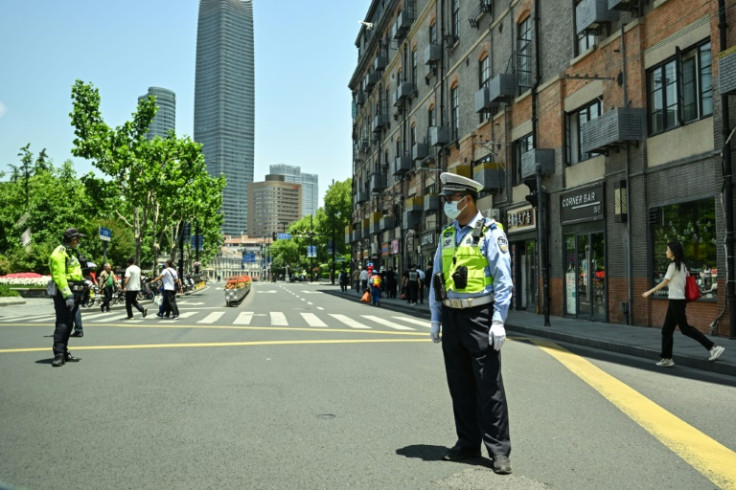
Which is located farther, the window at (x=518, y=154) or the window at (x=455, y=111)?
the window at (x=455, y=111)

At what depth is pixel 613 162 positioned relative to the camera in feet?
53.7

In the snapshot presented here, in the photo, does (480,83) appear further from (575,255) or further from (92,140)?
(92,140)

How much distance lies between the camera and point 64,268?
29.5ft

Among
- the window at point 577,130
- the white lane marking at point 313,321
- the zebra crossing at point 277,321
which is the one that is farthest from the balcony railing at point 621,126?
the white lane marking at point 313,321

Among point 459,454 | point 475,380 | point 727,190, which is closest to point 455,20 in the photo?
Answer: point 727,190

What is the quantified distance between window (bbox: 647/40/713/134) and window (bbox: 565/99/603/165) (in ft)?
8.71

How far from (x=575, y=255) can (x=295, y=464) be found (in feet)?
51.8

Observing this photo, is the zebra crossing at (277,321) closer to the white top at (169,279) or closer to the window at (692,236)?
the white top at (169,279)

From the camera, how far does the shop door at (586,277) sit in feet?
56.1

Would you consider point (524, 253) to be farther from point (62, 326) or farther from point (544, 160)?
point (62, 326)

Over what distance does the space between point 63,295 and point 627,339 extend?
9579 millimetres

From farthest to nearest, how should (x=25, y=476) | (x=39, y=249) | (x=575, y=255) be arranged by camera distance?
(x=39, y=249)
(x=575, y=255)
(x=25, y=476)

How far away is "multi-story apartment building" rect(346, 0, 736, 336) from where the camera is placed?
13.3 meters

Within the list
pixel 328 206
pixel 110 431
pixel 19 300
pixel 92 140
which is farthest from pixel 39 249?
pixel 110 431
